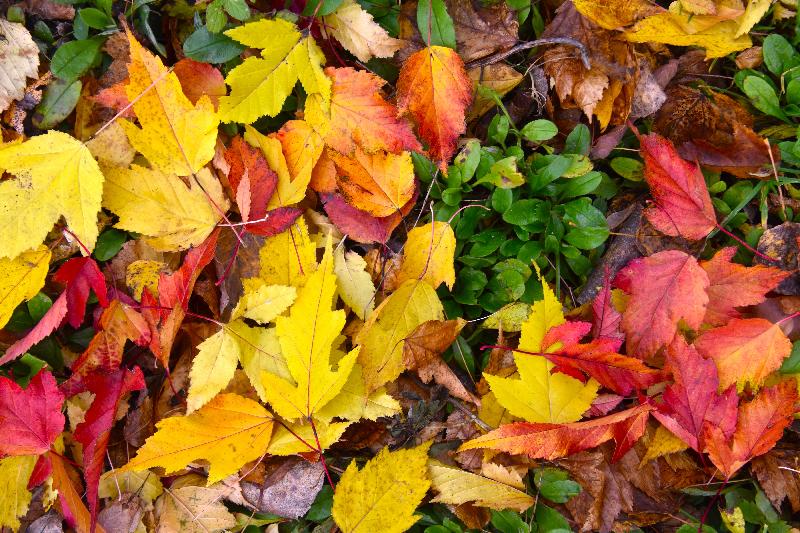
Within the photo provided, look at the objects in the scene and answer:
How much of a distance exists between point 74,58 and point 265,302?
871mm

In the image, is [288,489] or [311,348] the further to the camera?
[288,489]

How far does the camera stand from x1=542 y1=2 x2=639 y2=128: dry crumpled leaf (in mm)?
1721

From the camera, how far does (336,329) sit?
1476 mm

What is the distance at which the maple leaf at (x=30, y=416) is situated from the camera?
61.0 inches

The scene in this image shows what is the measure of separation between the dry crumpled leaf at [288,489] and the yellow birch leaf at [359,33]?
1108 millimetres

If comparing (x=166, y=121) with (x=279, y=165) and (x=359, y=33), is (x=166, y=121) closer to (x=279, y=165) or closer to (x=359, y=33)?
(x=279, y=165)

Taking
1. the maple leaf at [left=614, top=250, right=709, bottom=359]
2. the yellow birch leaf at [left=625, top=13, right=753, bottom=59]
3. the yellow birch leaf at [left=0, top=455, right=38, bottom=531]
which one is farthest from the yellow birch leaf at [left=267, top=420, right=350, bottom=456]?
the yellow birch leaf at [left=625, top=13, right=753, bottom=59]

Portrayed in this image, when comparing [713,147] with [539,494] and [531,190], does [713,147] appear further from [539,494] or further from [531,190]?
[539,494]

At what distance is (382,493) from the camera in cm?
159

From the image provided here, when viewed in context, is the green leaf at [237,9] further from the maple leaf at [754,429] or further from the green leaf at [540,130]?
the maple leaf at [754,429]

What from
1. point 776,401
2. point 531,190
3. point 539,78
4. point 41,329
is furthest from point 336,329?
point 776,401

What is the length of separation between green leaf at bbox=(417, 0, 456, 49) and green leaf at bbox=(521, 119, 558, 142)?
305mm

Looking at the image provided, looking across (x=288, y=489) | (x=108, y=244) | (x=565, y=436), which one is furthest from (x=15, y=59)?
(x=565, y=436)

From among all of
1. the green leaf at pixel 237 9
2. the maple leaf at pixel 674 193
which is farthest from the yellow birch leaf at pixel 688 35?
the green leaf at pixel 237 9
